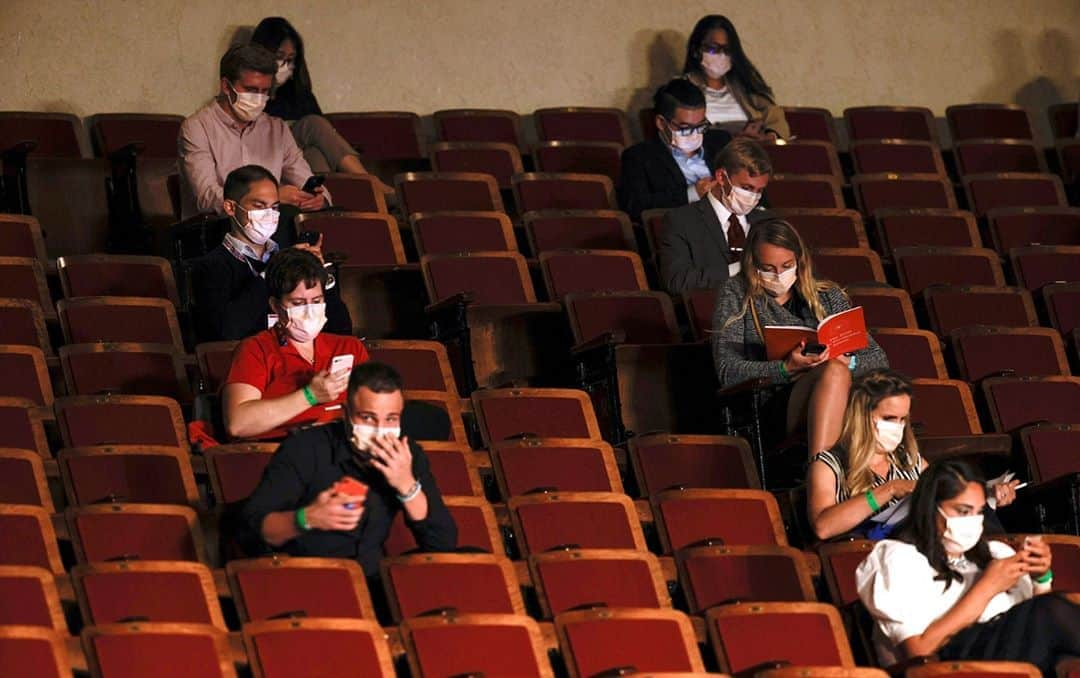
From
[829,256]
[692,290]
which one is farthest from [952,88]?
[692,290]

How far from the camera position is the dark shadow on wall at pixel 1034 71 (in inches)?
206

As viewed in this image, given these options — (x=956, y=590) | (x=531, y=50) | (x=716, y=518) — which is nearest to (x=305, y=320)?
(x=716, y=518)

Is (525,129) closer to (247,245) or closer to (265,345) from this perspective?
(247,245)

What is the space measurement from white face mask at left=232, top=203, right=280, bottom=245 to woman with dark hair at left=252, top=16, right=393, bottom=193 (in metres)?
0.81

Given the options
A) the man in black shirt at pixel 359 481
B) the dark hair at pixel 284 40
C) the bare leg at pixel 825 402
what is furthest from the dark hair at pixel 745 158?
the man in black shirt at pixel 359 481

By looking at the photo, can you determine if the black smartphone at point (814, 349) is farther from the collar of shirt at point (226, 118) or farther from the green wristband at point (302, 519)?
the collar of shirt at point (226, 118)

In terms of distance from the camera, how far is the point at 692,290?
3602 mm

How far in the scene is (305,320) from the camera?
2994 millimetres

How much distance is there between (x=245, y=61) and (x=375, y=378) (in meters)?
1.15

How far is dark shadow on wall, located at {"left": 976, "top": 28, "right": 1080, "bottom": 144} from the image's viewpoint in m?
5.24

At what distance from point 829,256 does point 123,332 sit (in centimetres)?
127

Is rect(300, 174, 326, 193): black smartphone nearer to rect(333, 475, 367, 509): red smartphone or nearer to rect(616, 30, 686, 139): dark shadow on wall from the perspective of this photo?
rect(333, 475, 367, 509): red smartphone

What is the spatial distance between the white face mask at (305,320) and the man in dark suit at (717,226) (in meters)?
0.84

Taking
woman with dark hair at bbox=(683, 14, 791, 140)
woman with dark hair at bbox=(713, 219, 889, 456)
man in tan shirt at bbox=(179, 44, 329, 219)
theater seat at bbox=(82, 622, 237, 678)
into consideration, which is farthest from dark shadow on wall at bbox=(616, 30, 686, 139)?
theater seat at bbox=(82, 622, 237, 678)
